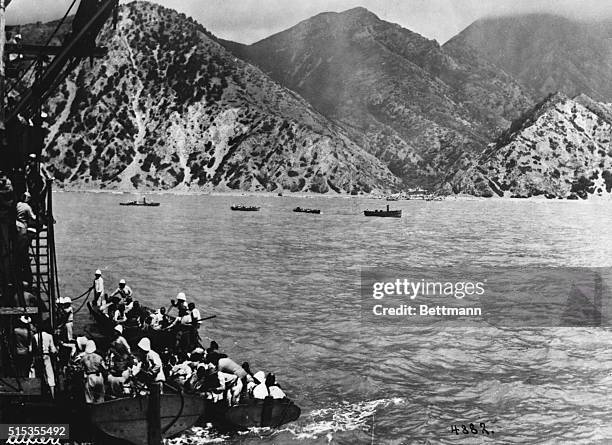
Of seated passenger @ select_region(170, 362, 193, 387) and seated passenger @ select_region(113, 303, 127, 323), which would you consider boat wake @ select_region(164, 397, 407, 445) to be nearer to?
seated passenger @ select_region(170, 362, 193, 387)

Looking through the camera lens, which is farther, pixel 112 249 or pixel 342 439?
pixel 112 249

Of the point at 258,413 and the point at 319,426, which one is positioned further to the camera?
the point at 319,426

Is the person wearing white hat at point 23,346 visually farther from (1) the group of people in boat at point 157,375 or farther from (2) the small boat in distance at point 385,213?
(2) the small boat in distance at point 385,213

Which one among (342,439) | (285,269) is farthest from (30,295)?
(285,269)

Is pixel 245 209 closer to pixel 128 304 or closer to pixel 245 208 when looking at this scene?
pixel 245 208

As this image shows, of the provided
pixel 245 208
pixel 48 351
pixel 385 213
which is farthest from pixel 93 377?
pixel 385 213

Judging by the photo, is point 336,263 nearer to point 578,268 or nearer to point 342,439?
point 578,268
